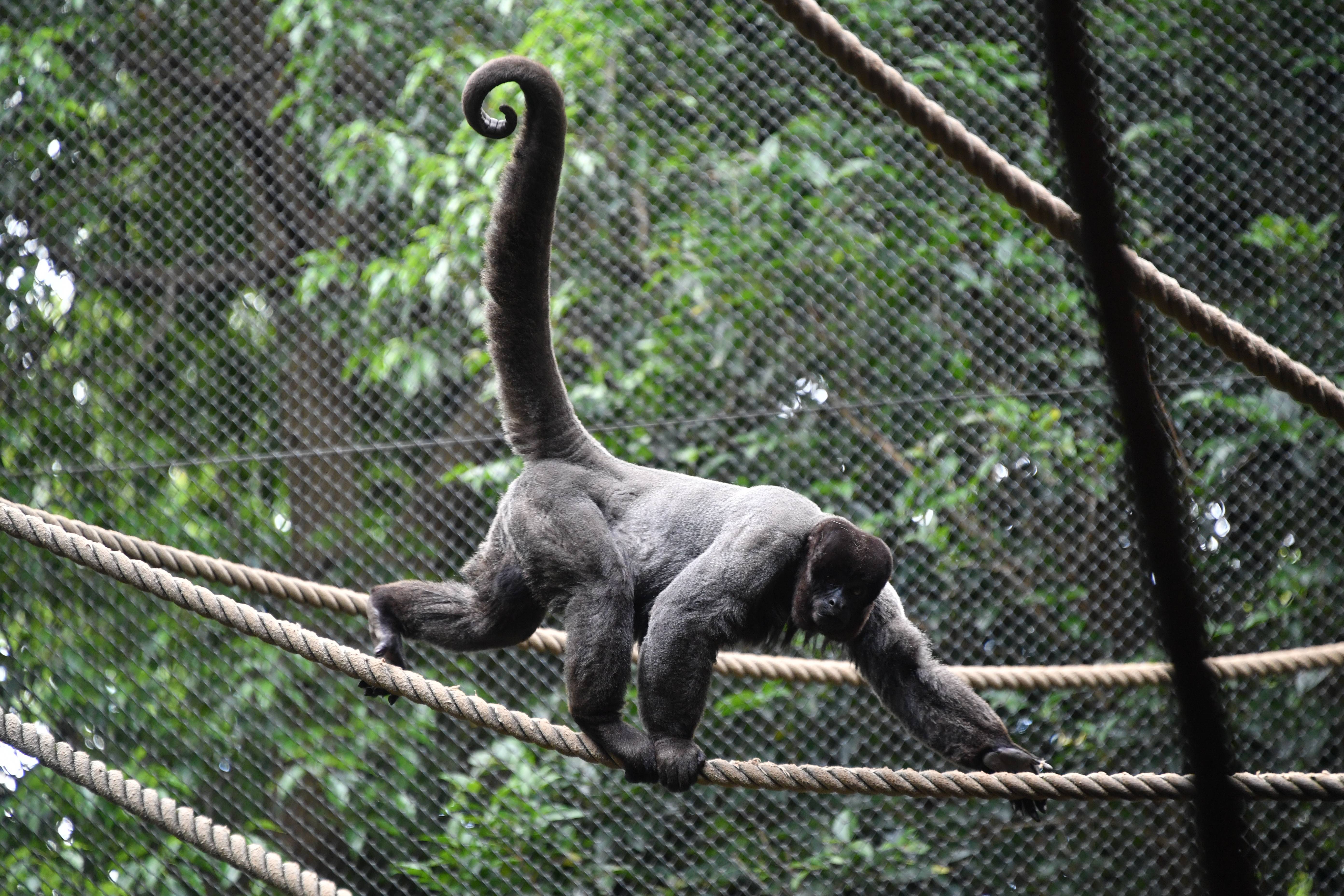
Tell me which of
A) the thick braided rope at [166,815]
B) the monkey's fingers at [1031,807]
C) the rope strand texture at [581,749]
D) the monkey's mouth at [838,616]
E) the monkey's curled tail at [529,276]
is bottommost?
the thick braided rope at [166,815]

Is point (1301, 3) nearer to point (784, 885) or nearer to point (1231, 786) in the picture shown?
point (784, 885)

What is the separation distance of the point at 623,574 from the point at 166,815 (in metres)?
1.43

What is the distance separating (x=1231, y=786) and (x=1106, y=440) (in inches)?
218

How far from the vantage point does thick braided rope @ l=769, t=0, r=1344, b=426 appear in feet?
11.0

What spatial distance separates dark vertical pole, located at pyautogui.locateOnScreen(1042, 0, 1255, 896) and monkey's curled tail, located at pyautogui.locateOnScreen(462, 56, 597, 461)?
2.84m

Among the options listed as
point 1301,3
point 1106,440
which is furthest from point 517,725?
point 1301,3

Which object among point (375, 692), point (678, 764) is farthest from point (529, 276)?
point (678, 764)

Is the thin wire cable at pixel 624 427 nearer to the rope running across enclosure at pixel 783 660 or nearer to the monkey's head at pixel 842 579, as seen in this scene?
the rope running across enclosure at pixel 783 660

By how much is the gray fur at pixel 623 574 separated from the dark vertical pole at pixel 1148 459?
7.64 feet

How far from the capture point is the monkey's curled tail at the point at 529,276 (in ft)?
10.9

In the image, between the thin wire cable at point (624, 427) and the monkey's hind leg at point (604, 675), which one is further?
the thin wire cable at point (624, 427)

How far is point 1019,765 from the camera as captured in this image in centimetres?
298

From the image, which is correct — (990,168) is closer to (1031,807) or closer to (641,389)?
(1031,807)

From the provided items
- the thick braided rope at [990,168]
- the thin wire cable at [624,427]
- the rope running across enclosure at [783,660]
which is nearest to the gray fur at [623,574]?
the rope running across enclosure at [783,660]
